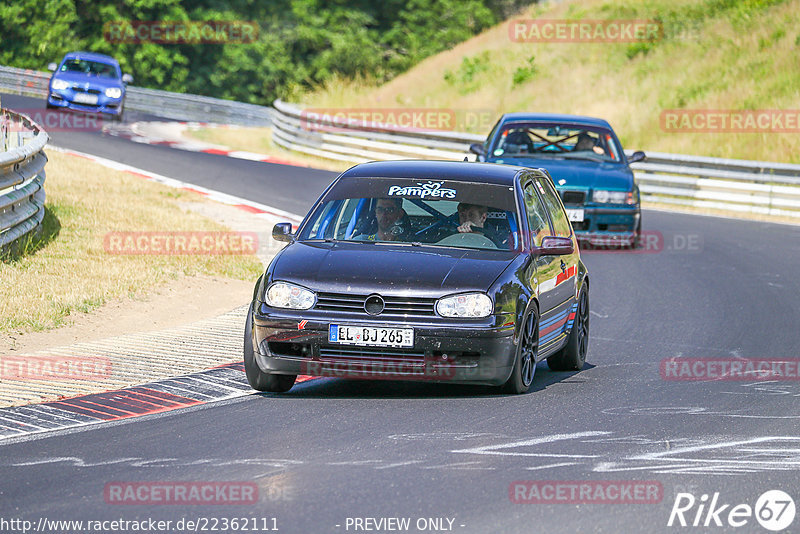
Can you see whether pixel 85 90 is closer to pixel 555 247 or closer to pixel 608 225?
pixel 608 225

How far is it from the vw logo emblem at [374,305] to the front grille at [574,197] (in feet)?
30.8

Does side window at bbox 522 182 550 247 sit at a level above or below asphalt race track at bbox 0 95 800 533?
above

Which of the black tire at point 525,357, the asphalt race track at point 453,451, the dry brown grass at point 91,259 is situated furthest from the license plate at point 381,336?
the dry brown grass at point 91,259

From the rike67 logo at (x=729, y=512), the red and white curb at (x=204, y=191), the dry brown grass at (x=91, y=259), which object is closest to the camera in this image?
the rike67 logo at (x=729, y=512)

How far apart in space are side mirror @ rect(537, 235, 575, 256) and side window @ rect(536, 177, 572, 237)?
35.4 inches

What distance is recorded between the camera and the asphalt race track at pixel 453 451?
6.03m

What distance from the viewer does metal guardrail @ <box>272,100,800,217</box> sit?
2536cm

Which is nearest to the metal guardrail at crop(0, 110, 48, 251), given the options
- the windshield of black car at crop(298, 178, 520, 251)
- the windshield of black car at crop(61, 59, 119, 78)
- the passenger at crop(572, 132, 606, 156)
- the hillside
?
the windshield of black car at crop(298, 178, 520, 251)

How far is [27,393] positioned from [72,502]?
2.79 metres

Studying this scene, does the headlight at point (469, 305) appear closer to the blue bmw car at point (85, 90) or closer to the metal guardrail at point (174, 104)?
the blue bmw car at point (85, 90)

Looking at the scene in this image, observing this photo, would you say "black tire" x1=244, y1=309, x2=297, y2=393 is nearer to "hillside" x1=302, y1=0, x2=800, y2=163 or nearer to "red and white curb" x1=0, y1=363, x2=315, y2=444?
"red and white curb" x1=0, y1=363, x2=315, y2=444

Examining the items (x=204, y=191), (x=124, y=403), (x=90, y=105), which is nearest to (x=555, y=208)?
(x=124, y=403)

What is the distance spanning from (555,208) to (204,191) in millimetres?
12998

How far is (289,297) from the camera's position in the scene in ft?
28.0
